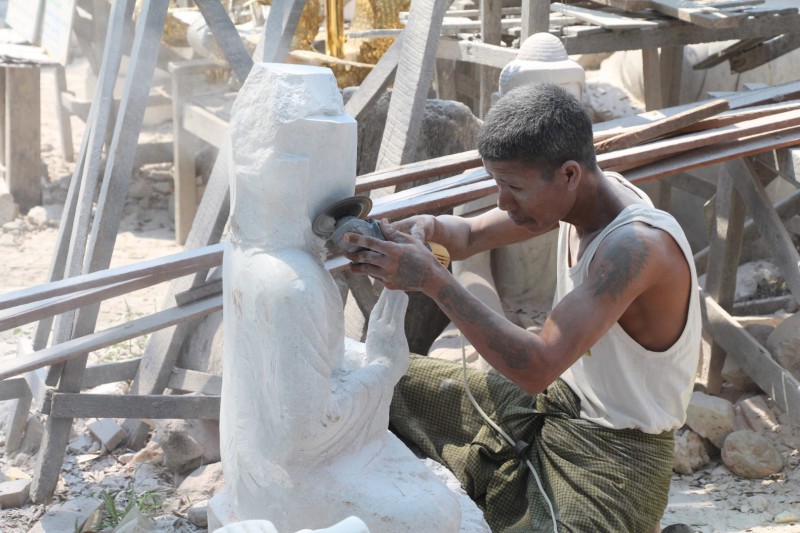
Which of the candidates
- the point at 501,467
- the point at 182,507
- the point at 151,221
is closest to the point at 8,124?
the point at 151,221

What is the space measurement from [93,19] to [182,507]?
578cm

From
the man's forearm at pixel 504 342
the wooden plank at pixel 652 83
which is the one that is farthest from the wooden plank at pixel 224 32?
the wooden plank at pixel 652 83

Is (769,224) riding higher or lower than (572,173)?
lower

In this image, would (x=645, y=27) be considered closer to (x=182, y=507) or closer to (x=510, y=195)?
(x=510, y=195)

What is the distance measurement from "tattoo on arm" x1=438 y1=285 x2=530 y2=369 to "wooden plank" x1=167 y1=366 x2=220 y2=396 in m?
1.90

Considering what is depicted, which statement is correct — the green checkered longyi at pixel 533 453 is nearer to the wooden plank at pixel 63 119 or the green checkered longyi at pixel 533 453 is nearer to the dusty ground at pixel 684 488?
the dusty ground at pixel 684 488

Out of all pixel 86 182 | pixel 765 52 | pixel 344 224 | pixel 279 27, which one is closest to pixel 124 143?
pixel 86 182

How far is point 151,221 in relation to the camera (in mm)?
7508

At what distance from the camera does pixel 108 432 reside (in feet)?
14.2

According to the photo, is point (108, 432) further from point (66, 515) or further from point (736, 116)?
point (736, 116)

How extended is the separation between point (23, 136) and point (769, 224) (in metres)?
5.61

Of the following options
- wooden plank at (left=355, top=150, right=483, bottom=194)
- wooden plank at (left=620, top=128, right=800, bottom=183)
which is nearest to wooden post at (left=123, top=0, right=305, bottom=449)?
wooden plank at (left=355, top=150, right=483, bottom=194)

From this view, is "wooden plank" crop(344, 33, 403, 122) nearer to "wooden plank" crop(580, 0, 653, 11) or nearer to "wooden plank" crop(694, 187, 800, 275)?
"wooden plank" crop(580, 0, 653, 11)

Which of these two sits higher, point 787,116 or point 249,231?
point 787,116
